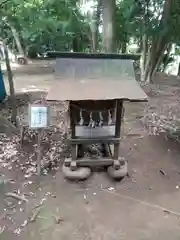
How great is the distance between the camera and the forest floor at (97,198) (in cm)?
346

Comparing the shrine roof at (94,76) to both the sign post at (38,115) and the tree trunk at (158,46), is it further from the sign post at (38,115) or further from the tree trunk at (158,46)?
the tree trunk at (158,46)

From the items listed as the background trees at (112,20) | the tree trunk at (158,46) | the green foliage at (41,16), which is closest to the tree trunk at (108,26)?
the background trees at (112,20)

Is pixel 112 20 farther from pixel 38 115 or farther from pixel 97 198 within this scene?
pixel 97 198

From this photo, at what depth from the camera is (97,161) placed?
14.4 ft

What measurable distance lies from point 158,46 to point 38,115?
20.5 ft

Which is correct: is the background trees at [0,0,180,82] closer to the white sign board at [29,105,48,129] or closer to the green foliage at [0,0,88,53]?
the green foliage at [0,0,88,53]

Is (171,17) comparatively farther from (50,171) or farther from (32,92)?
(50,171)

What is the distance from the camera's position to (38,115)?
423 centimetres

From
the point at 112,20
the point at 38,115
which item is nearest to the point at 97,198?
the point at 38,115

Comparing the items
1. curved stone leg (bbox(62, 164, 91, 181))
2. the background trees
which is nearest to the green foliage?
the background trees

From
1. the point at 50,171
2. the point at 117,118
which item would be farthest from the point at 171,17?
the point at 50,171

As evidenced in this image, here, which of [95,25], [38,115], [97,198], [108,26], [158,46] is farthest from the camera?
[95,25]

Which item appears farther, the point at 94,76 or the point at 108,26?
the point at 108,26

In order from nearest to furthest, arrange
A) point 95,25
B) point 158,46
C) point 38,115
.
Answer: point 38,115 < point 158,46 < point 95,25
